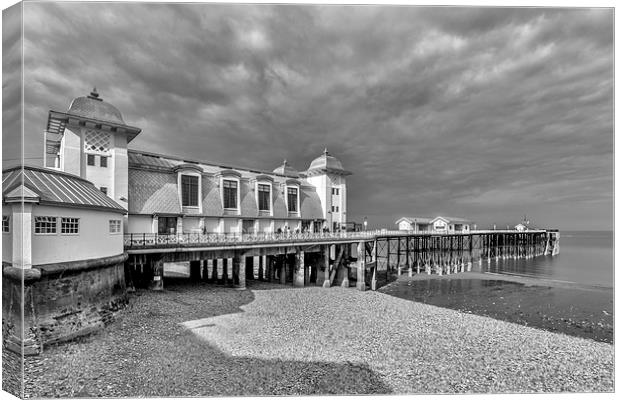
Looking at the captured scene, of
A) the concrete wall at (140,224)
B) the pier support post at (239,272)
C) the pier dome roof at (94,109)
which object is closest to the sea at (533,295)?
the pier support post at (239,272)

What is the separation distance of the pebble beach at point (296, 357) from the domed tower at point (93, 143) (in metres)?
6.77

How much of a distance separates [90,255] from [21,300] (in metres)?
2.66

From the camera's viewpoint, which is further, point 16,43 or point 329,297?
point 329,297

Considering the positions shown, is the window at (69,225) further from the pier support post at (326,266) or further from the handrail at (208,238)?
the pier support post at (326,266)

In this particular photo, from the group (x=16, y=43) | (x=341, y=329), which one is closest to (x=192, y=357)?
(x=341, y=329)

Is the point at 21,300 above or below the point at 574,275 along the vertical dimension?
above

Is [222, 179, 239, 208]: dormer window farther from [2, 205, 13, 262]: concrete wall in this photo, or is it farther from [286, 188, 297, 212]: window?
[2, 205, 13, 262]: concrete wall

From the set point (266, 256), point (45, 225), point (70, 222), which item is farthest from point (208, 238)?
point (45, 225)

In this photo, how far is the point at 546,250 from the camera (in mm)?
56344

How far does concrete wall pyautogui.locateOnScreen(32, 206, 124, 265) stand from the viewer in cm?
760

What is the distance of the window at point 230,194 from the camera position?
21156mm

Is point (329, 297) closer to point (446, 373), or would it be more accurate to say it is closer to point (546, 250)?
point (446, 373)

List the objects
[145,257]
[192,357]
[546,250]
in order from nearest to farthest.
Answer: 1. [192,357]
2. [145,257]
3. [546,250]

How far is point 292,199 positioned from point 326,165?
507cm
